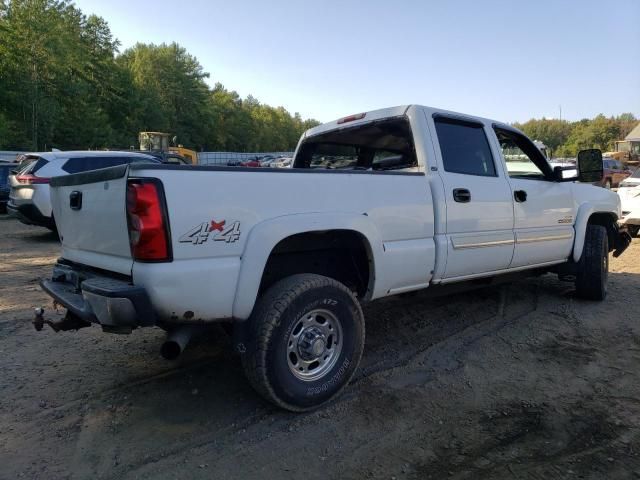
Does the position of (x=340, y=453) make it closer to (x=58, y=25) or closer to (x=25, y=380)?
(x=25, y=380)

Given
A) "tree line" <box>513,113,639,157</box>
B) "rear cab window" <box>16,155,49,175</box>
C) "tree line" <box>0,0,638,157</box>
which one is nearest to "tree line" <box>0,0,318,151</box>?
"tree line" <box>0,0,638,157</box>

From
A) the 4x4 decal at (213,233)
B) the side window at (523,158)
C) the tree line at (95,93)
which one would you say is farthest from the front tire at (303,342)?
the tree line at (95,93)

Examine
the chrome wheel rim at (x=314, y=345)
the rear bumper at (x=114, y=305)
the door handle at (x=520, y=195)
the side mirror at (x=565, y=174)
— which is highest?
the side mirror at (x=565, y=174)

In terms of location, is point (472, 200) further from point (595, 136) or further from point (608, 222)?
point (595, 136)

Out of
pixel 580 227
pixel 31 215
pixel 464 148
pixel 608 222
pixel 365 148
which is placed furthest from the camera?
pixel 31 215

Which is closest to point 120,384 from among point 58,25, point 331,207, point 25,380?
point 25,380

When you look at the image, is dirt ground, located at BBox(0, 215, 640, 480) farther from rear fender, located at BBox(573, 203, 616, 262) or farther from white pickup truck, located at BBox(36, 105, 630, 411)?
rear fender, located at BBox(573, 203, 616, 262)

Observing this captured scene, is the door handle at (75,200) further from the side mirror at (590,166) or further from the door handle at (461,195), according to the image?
the side mirror at (590,166)

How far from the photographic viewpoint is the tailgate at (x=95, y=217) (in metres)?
2.82

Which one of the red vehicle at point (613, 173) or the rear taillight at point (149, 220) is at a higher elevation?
the red vehicle at point (613, 173)

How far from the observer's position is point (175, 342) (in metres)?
2.86

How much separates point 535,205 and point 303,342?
2.92m

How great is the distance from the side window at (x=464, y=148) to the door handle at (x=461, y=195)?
0.59 feet

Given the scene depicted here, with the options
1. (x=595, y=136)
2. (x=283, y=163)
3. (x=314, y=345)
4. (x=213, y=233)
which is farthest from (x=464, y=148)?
(x=595, y=136)
